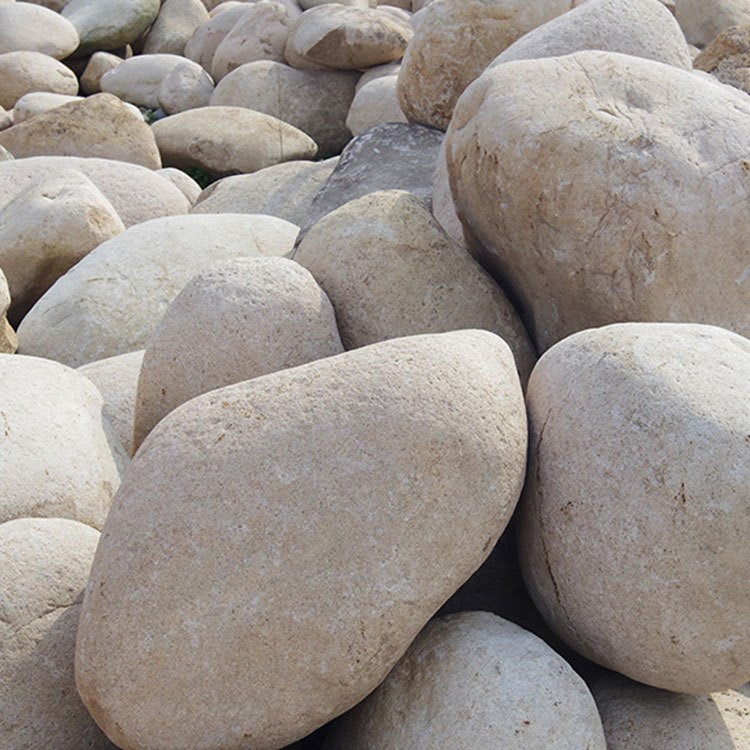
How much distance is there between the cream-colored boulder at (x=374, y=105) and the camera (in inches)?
285

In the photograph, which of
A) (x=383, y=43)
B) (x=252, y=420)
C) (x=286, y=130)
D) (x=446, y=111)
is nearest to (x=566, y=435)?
(x=252, y=420)

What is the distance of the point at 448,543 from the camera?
1.92 m

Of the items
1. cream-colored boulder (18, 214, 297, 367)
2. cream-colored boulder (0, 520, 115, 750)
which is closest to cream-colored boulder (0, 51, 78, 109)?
cream-colored boulder (18, 214, 297, 367)

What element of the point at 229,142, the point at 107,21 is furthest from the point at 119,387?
the point at 107,21

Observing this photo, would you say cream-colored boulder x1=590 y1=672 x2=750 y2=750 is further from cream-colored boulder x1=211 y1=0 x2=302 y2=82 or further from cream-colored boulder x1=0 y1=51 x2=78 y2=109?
cream-colored boulder x1=0 y1=51 x2=78 y2=109

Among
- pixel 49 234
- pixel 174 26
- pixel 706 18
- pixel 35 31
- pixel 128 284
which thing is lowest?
pixel 174 26

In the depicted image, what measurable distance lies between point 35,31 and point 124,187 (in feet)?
17.6

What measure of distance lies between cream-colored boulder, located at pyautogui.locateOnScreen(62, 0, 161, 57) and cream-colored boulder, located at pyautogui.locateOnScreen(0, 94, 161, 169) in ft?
13.4

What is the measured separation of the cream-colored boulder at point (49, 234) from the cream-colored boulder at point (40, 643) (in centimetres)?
220

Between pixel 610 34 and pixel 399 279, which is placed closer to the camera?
pixel 399 279

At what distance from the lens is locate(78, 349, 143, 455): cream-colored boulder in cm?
288

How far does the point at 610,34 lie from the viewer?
346 centimetres

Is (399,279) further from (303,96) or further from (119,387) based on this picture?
(303,96)

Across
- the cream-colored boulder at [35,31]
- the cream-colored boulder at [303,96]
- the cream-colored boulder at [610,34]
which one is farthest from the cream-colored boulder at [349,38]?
the cream-colored boulder at [610,34]
